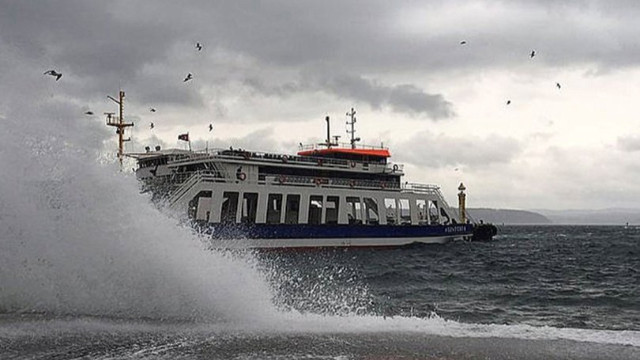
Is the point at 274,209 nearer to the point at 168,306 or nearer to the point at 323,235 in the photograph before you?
the point at 323,235

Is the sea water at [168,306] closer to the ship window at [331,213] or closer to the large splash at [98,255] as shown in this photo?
the large splash at [98,255]

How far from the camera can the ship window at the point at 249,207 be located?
136 ft

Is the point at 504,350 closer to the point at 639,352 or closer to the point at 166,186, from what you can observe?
the point at 639,352

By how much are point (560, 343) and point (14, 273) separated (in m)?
9.60

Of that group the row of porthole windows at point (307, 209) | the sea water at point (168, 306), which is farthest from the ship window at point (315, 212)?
the sea water at point (168, 306)

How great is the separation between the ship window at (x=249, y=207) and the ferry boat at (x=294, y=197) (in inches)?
3.0

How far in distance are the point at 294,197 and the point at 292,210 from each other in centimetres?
168

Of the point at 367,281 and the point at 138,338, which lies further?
the point at 367,281

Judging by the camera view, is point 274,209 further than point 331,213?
No

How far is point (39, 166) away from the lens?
12.9 metres

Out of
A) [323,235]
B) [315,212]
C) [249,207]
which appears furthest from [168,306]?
[315,212]

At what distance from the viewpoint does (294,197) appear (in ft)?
145

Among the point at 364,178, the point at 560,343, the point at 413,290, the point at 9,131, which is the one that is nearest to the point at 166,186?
the point at 364,178

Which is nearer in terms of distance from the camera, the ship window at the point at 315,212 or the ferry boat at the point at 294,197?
the ferry boat at the point at 294,197
